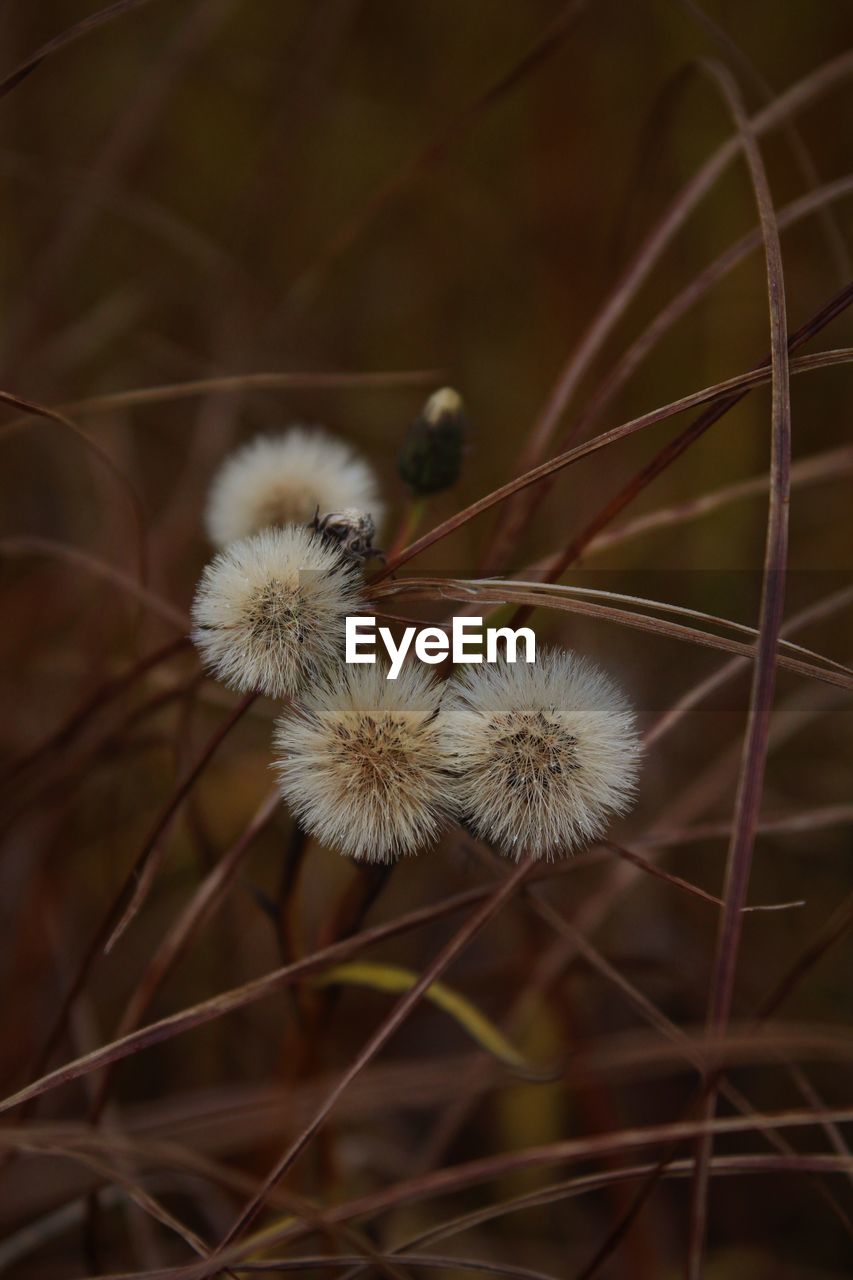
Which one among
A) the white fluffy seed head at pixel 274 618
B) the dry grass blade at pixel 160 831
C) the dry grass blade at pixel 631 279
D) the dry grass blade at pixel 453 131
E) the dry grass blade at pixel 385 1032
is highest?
the dry grass blade at pixel 453 131

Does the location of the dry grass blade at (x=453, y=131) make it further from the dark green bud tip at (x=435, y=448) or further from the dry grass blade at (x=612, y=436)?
the dry grass blade at (x=612, y=436)

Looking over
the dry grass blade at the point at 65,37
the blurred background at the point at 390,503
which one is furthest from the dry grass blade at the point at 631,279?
the dry grass blade at the point at 65,37

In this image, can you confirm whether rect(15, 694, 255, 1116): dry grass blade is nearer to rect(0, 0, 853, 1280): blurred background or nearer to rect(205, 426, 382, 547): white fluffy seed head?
rect(0, 0, 853, 1280): blurred background

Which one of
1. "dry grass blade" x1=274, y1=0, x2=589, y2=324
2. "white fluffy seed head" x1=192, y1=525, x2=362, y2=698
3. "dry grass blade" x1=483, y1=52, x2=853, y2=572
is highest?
"dry grass blade" x1=274, y1=0, x2=589, y2=324

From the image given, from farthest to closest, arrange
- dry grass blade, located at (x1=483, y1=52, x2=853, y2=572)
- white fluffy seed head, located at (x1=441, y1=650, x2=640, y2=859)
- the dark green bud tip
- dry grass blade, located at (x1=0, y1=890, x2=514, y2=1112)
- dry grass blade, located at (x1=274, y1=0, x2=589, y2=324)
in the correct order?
dry grass blade, located at (x1=274, y1=0, x2=589, y2=324)
dry grass blade, located at (x1=483, y1=52, x2=853, y2=572)
the dark green bud tip
dry grass blade, located at (x1=0, y1=890, x2=514, y2=1112)
white fluffy seed head, located at (x1=441, y1=650, x2=640, y2=859)

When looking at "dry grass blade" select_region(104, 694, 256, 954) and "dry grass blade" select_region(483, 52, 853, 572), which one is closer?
"dry grass blade" select_region(104, 694, 256, 954)

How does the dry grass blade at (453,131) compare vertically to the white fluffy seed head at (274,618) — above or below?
above

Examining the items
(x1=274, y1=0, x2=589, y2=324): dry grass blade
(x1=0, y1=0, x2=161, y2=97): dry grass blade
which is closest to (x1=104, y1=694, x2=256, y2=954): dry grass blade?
(x1=0, y1=0, x2=161, y2=97): dry grass blade

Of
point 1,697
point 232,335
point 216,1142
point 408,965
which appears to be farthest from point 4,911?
point 232,335
